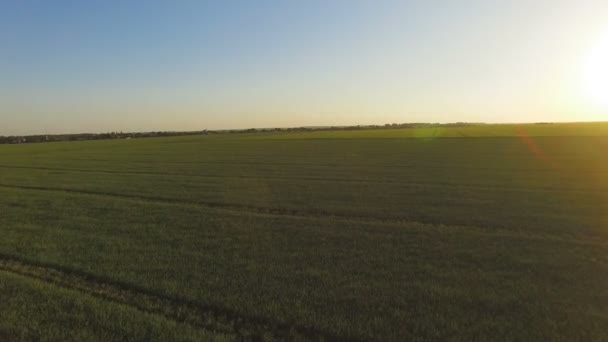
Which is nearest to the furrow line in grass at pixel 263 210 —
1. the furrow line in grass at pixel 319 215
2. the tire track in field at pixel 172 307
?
the furrow line in grass at pixel 319 215

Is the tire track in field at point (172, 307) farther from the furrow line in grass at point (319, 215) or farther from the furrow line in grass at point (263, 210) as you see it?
the furrow line in grass at point (263, 210)

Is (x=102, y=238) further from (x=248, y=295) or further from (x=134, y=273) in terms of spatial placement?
(x=248, y=295)

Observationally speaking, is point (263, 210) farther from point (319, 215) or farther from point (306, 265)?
point (306, 265)

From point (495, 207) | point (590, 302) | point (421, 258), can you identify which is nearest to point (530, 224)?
point (495, 207)

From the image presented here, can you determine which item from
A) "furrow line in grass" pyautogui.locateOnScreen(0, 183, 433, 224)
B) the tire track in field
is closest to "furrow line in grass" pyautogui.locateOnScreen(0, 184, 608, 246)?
"furrow line in grass" pyautogui.locateOnScreen(0, 183, 433, 224)

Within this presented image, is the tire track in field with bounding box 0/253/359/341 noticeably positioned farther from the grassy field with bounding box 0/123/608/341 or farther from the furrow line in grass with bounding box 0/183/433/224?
the furrow line in grass with bounding box 0/183/433/224

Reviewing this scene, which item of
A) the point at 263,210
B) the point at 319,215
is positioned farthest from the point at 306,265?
the point at 263,210
